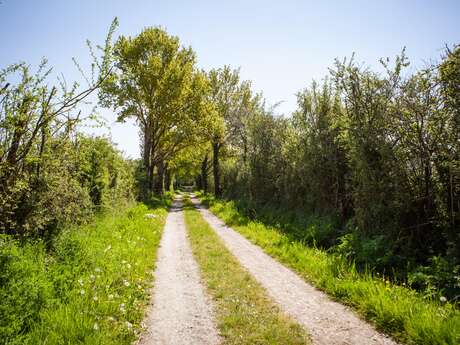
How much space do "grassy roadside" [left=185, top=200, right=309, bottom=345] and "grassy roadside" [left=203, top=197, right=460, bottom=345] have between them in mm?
1563

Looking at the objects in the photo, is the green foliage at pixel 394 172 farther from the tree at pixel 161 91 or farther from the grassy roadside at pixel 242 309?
the tree at pixel 161 91

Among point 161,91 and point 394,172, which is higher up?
point 161,91

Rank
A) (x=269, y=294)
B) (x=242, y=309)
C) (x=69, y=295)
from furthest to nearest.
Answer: (x=269, y=294)
(x=242, y=309)
(x=69, y=295)

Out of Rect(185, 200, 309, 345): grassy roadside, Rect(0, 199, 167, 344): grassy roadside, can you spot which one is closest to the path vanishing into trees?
Rect(185, 200, 309, 345): grassy roadside

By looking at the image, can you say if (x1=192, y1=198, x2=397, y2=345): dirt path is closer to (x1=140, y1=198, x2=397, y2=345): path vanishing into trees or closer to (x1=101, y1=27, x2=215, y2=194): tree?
(x1=140, y1=198, x2=397, y2=345): path vanishing into trees

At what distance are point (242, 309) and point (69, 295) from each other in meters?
3.29

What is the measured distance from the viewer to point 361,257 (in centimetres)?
838

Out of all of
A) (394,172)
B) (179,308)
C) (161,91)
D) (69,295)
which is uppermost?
(161,91)

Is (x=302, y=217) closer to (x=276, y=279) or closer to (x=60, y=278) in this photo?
(x=276, y=279)

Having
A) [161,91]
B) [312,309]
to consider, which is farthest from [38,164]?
[161,91]

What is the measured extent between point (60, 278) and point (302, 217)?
11624mm

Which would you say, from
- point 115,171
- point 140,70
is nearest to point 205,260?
point 115,171

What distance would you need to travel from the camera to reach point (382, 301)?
213 inches

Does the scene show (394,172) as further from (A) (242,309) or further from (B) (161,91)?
(B) (161,91)
